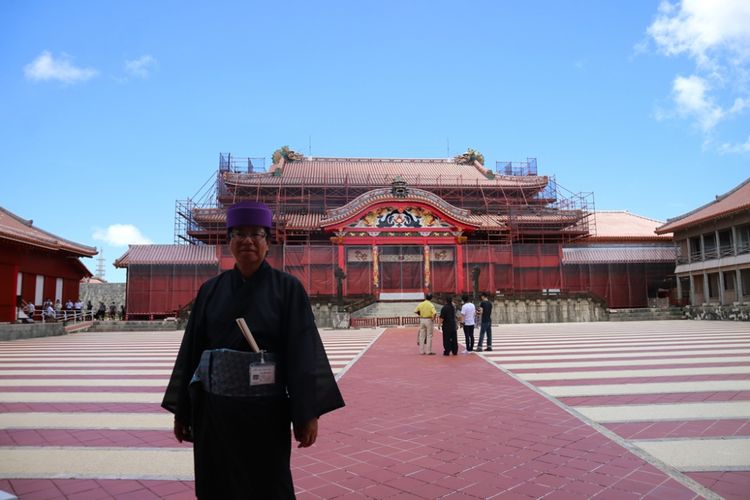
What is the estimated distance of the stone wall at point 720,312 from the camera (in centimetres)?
2547

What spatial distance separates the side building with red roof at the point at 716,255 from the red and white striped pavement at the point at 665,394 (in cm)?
1719

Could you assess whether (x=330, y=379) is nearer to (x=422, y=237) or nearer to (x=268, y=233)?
(x=268, y=233)

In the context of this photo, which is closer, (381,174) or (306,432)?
(306,432)

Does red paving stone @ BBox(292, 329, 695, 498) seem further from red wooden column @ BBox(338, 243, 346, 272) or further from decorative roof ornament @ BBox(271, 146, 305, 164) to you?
decorative roof ornament @ BBox(271, 146, 305, 164)

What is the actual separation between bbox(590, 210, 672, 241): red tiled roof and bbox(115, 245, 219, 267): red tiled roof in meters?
25.1

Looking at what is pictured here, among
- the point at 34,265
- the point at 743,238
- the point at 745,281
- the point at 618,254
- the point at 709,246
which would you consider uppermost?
the point at 743,238

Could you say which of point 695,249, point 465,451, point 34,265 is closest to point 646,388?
point 465,451

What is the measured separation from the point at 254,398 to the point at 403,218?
94.4ft

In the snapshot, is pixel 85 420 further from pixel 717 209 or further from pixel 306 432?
pixel 717 209

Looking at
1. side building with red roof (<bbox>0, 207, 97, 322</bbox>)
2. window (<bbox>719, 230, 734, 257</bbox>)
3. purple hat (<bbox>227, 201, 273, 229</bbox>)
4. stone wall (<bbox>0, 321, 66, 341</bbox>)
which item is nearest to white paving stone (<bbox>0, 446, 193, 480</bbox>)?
purple hat (<bbox>227, 201, 273, 229</bbox>)

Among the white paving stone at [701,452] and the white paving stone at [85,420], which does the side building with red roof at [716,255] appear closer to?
the white paving stone at [701,452]

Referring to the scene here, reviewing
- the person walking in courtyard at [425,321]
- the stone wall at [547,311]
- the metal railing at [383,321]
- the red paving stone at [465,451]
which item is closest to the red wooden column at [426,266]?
the stone wall at [547,311]

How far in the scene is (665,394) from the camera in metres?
6.81

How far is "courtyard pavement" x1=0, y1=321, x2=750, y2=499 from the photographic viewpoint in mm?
3723
